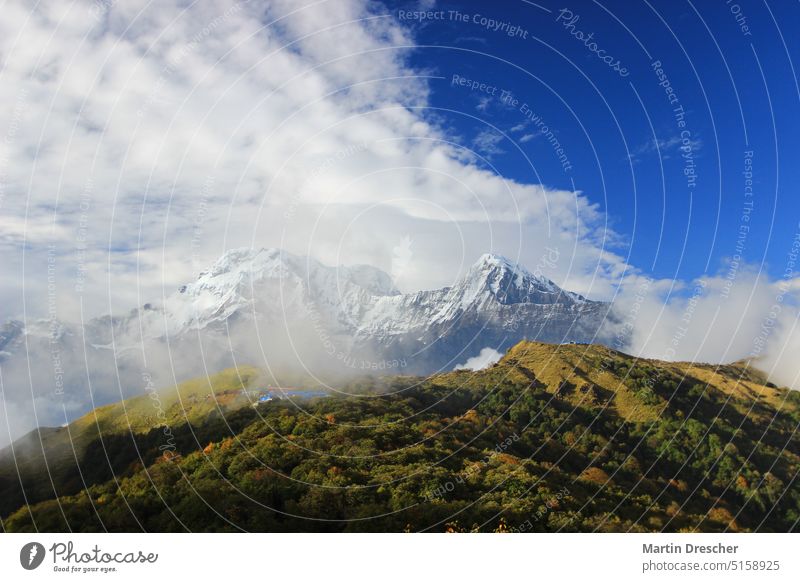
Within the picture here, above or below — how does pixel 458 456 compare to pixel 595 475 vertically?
above

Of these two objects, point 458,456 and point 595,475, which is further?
point 595,475

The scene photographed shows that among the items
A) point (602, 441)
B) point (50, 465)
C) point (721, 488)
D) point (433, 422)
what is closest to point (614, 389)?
point (602, 441)

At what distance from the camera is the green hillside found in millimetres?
36844

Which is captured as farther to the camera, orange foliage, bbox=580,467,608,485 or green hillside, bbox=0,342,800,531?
orange foliage, bbox=580,467,608,485

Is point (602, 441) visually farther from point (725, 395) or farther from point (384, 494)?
point (384, 494)

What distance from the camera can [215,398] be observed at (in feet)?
172

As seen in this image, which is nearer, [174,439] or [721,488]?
[174,439]

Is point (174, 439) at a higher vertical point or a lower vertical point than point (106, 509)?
higher

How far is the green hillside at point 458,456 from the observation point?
36.8 m

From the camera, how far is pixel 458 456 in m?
45.2

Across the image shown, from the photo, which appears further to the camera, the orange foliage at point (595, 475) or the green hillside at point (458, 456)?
the orange foliage at point (595, 475)

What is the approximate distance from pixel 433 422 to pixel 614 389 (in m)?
25.0
